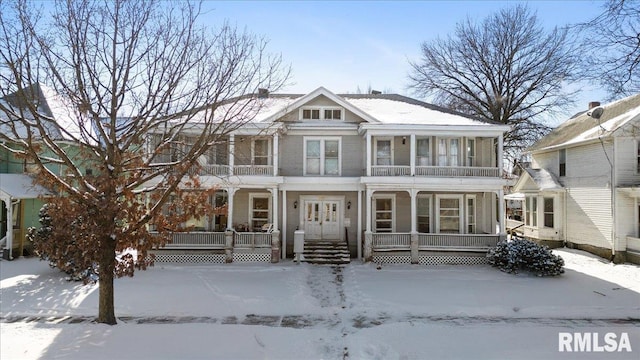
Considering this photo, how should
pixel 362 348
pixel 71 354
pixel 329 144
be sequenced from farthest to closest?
pixel 329 144
pixel 362 348
pixel 71 354

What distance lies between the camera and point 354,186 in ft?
55.6

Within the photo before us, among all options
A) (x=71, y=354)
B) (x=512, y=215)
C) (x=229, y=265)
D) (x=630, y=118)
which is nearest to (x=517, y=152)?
(x=512, y=215)

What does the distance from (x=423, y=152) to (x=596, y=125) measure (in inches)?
379

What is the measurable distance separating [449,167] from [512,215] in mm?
18848

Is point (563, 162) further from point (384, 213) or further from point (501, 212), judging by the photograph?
point (384, 213)

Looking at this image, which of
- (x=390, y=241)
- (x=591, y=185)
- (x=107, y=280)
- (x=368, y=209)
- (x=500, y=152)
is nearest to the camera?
(x=107, y=280)

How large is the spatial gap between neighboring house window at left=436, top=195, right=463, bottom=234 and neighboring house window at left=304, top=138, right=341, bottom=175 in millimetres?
5354

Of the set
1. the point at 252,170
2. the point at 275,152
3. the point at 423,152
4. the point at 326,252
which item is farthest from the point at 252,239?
the point at 423,152

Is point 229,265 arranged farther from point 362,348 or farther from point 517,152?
point 517,152

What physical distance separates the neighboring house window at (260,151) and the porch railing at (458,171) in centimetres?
709

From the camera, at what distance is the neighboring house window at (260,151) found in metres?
17.5

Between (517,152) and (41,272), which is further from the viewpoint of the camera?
(517,152)

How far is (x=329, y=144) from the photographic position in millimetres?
17797

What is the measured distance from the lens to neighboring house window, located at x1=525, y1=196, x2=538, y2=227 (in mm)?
22094
